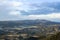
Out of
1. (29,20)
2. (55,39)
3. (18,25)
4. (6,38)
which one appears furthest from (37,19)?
(55,39)

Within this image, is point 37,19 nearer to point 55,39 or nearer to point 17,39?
point 17,39

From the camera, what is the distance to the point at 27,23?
302ft

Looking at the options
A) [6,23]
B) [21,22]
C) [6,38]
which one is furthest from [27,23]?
[6,38]

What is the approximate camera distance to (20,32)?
248 feet

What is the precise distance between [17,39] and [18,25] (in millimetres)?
30143

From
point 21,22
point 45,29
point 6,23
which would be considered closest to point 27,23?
point 21,22

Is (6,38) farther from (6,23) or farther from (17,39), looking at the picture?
(6,23)

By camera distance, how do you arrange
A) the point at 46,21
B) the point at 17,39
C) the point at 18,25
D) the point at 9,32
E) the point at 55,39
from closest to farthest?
the point at 55,39, the point at 17,39, the point at 9,32, the point at 46,21, the point at 18,25

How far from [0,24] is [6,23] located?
10.1 feet

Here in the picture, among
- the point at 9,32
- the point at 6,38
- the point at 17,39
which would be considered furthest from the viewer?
the point at 9,32

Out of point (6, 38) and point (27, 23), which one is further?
point (27, 23)

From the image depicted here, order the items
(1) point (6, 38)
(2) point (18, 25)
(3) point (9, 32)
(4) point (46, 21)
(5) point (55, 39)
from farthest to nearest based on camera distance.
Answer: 1. (2) point (18, 25)
2. (4) point (46, 21)
3. (3) point (9, 32)
4. (1) point (6, 38)
5. (5) point (55, 39)

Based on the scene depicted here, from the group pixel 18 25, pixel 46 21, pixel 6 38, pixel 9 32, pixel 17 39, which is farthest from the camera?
pixel 18 25

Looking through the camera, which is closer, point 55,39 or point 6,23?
point 55,39
